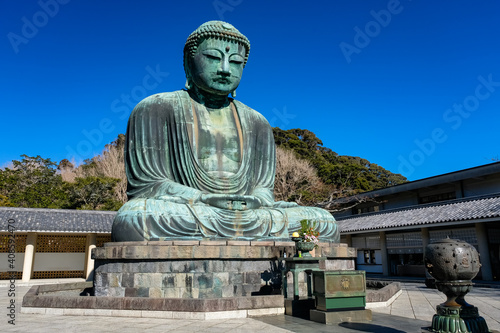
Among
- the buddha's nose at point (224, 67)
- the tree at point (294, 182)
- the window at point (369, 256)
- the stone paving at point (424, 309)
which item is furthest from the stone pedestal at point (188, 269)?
the tree at point (294, 182)

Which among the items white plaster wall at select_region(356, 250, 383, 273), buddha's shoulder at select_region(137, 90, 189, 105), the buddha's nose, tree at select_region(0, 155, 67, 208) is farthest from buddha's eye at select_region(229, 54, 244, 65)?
tree at select_region(0, 155, 67, 208)

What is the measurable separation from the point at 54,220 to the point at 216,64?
1335cm

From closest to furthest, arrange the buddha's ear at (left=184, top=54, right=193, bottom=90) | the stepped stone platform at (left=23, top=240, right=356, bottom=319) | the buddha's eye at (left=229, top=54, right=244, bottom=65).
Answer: the stepped stone platform at (left=23, top=240, right=356, bottom=319)
the buddha's eye at (left=229, top=54, right=244, bottom=65)
the buddha's ear at (left=184, top=54, right=193, bottom=90)

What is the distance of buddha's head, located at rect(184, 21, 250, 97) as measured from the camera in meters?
9.48

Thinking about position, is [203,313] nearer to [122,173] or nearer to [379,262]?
[379,262]

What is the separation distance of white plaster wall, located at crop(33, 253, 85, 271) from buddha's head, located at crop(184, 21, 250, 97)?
559 inches

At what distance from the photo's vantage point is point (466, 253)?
11.6ft

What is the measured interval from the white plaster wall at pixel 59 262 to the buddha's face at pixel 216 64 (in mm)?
14324

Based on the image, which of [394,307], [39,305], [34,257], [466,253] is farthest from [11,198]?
[466,253]

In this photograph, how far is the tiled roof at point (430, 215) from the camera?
14.9 meters

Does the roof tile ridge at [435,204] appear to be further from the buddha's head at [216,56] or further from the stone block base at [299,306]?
the stone block base at [299,306]

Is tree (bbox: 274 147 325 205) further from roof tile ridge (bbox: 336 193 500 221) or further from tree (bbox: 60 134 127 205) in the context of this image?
tree (bbox: 60 134 127 205)

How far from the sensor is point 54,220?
1867cm

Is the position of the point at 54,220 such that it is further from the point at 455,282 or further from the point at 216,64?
the point at 455,282
